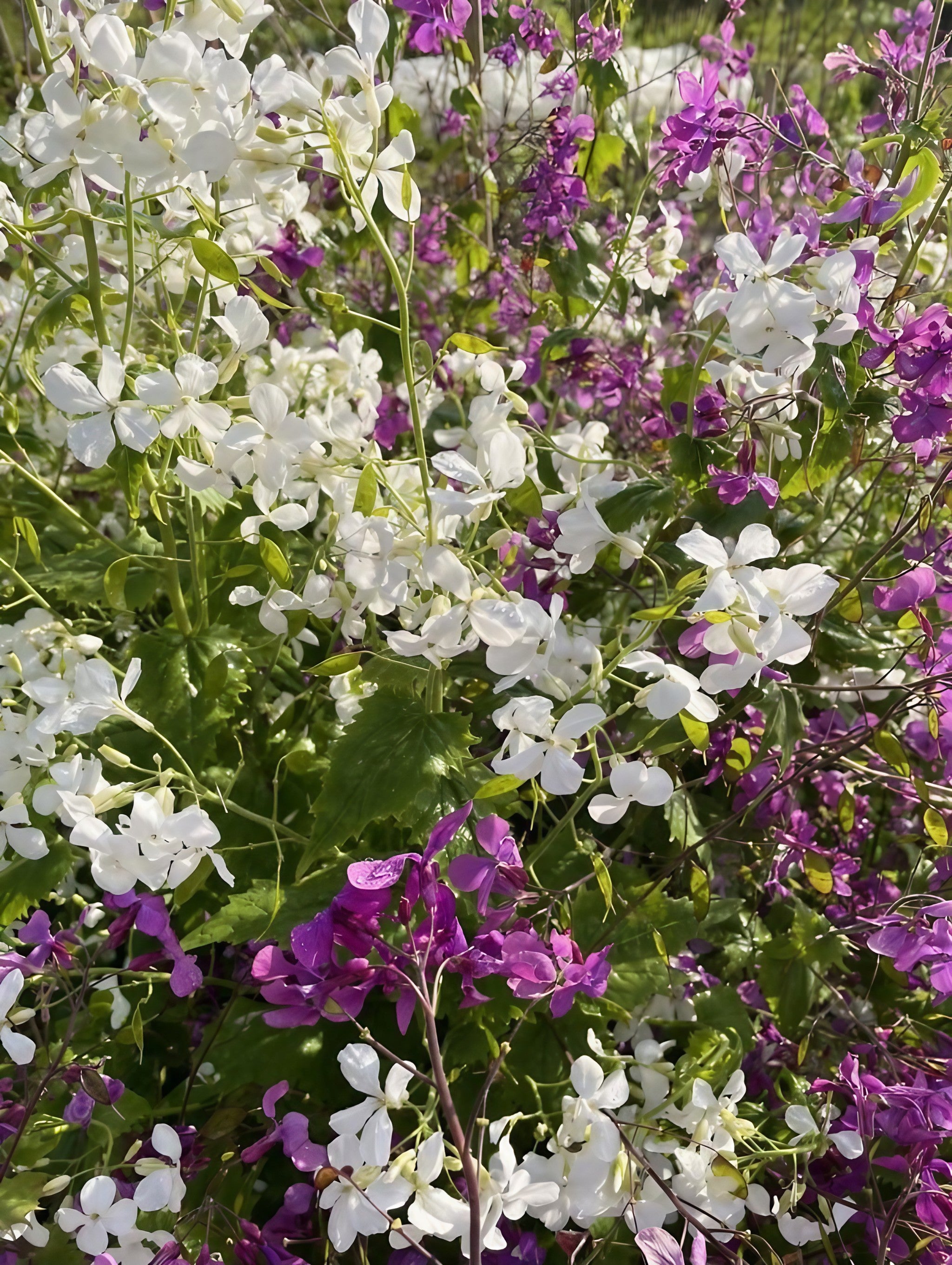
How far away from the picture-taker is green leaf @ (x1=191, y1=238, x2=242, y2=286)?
0.71 metres

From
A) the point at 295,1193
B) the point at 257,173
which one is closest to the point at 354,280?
the point at 257,173

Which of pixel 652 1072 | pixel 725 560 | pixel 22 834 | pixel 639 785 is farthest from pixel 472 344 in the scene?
pixel 652 1072

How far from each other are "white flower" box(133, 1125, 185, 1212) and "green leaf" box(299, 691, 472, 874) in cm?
23

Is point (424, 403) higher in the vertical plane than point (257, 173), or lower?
lower

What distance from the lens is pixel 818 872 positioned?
1.06 m

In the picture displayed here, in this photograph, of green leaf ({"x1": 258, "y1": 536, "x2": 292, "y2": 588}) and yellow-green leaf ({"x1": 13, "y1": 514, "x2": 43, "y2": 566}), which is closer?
green leaf ({"x1": 258, "y1": 536, "x2": 292, "y2": 588})

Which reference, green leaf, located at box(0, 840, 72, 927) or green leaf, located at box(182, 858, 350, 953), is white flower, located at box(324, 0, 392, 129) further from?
green leaf, located at box(0, 840, 72, 927)

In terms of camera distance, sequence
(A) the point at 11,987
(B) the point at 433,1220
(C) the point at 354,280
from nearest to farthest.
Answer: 1. (B) the point at 433,1220
2. (A) the point at 11,987
3. (C) the point at 354,280

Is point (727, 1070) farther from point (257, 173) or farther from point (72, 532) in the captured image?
point (72, 532)

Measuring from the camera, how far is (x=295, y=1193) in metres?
0.82

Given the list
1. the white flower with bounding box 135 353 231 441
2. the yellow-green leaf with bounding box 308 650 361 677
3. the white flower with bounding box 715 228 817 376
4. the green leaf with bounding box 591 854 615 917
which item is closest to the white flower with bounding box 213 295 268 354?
the white flower with bounding box 135 353 231 441

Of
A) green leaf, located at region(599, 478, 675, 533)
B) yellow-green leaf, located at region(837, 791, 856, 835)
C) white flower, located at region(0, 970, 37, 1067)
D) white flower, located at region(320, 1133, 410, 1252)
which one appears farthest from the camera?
yellow-green leaf, located at region(837, 791, 856, 835)

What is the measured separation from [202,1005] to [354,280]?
1.40 meters

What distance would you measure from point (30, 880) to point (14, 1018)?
0.73 feet
